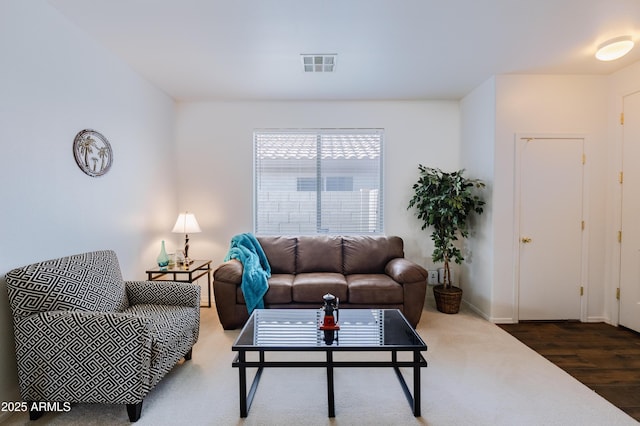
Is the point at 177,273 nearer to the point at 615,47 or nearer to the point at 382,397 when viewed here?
the point at 382,397

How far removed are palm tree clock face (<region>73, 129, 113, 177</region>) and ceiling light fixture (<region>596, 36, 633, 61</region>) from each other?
14.2ft

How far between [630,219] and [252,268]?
3.87m

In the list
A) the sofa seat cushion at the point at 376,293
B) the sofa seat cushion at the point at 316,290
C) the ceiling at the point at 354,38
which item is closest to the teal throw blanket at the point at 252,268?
the sofa seat cushion at the point at 316,290

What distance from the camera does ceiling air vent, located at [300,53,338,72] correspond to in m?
2.81

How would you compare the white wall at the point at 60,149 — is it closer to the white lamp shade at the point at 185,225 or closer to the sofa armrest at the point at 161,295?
the white lamp shade at the point at 185,225

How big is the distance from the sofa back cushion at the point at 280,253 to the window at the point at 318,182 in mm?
353

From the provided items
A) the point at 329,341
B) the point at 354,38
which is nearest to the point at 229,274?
the point at 329,341

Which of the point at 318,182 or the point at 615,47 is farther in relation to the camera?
the point at 318,182

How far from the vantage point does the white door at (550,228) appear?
3.25m

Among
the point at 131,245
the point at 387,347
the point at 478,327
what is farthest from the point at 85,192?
the point at 478,327

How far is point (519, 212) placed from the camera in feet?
10.7

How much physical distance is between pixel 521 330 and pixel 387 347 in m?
2.09

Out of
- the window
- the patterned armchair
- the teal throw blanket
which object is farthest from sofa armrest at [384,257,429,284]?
the patterned armchair

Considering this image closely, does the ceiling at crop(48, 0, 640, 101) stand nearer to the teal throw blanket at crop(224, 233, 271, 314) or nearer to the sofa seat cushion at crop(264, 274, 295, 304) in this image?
the teal throw blanket at crop(224, 233, 271, 314)
